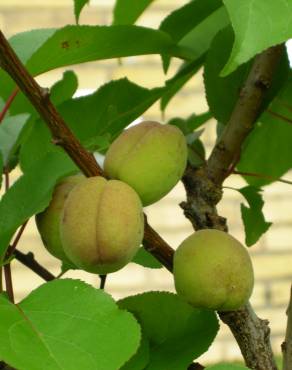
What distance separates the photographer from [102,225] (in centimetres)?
49

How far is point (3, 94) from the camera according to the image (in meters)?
0.66

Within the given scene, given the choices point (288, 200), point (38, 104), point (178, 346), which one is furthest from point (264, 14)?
point (288, 200)

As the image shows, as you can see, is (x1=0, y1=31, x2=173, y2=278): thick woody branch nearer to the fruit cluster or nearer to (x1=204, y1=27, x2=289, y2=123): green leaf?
the fruit cluster

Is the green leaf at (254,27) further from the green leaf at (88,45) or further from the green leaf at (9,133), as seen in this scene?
the green leaf at (9,133)

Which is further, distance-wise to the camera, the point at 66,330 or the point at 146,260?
the point at 146,260

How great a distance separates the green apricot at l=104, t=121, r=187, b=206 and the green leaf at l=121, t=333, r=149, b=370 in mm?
91

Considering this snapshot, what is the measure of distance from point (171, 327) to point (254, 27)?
237mm

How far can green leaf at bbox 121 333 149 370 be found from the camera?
21.9 inches

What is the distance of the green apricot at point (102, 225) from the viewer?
0.49 metres

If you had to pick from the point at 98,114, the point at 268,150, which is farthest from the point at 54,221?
the point at 268,150

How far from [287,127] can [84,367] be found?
1.31ft

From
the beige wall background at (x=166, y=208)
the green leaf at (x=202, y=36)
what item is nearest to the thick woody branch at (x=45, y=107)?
the green leaf at (x=202, y=36)

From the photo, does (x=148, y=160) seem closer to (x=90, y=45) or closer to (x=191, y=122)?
(x=90, y=45)

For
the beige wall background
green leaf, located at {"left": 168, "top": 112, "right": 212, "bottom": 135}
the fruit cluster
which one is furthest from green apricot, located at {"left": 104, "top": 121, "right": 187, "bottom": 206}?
the beige wall background
